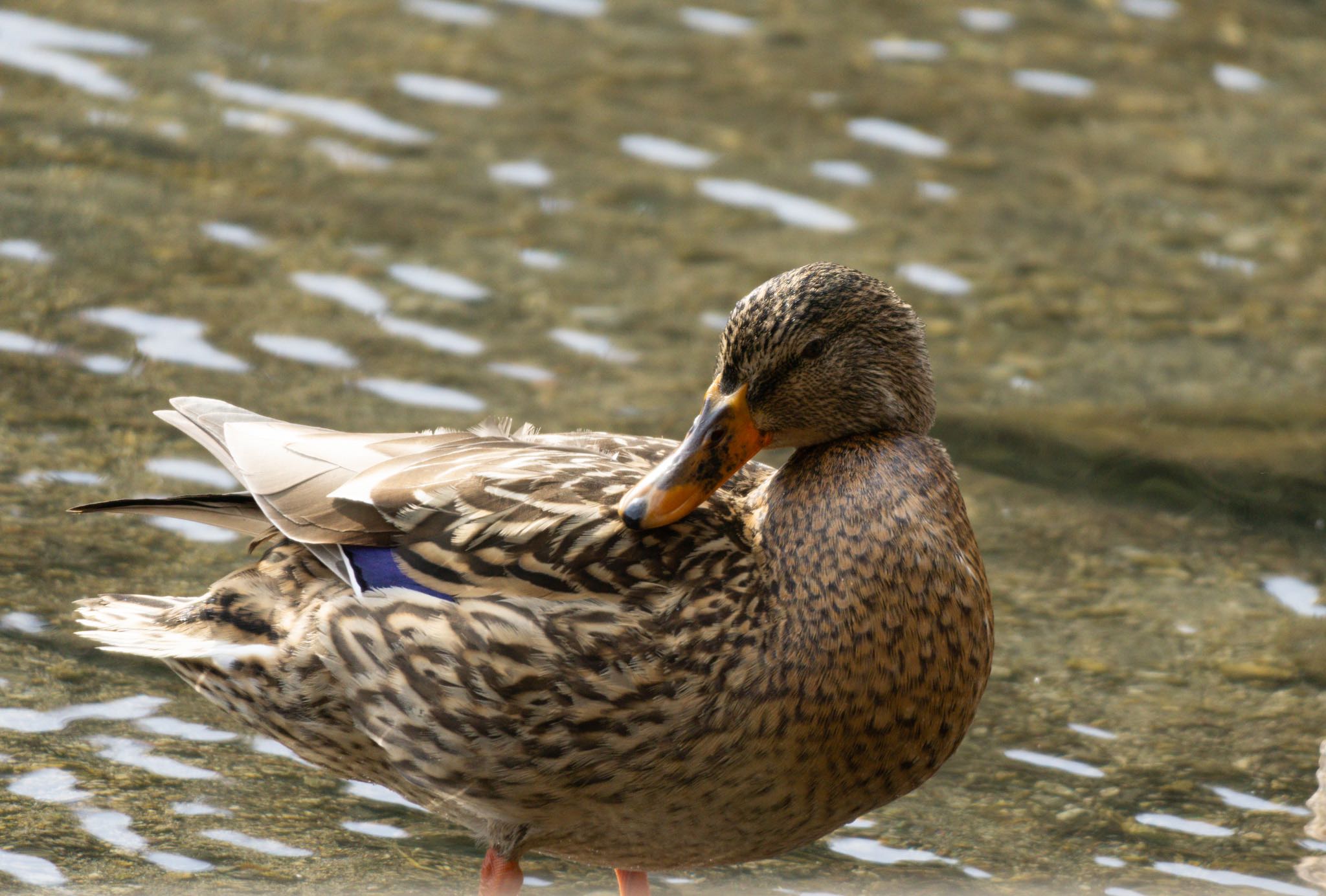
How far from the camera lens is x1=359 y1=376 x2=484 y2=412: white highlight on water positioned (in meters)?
6.86

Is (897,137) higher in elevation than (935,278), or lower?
higher

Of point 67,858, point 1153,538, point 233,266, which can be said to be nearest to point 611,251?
point 233,266

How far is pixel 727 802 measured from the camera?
4.02 meters

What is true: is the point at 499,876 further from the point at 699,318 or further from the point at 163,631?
the point at 699,318

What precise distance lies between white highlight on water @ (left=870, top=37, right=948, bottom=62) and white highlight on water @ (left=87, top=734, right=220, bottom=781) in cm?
656

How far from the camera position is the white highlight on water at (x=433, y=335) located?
287 inches

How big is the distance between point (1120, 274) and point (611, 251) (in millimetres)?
2347

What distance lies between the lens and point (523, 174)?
346 inches

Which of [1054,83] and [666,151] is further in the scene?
[1054,83]

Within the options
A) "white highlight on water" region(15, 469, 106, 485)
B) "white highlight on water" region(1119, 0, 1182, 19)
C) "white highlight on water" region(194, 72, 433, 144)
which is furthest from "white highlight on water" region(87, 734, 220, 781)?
"white highlight on water" region(1119, 0, 1182, 19)

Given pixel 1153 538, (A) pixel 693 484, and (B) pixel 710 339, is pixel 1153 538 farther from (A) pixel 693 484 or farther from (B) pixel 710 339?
(A) pixel 693 484

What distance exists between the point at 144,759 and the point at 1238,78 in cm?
767

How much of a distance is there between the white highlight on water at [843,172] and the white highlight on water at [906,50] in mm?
1360

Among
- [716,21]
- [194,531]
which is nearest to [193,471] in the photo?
[194,531]
